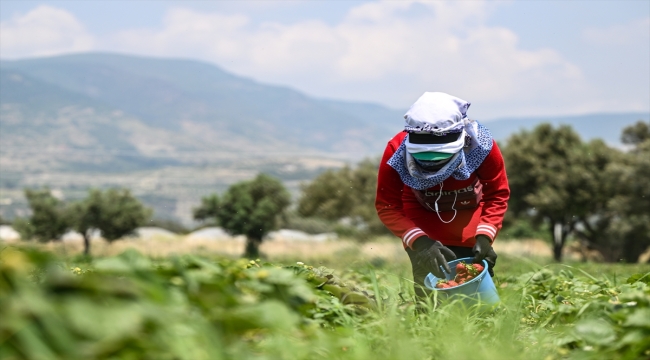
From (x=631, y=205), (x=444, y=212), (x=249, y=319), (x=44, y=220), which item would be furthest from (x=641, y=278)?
(x=44, y=220)

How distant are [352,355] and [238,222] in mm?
75008

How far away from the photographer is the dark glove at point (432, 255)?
479 centimetres

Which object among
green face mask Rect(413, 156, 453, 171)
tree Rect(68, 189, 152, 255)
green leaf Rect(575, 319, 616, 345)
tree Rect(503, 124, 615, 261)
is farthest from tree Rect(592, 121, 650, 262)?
green leaf Rect(575, 319, 616, 345)

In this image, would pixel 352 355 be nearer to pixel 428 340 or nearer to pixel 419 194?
→ pixel 428 340

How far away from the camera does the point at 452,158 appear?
190 inches

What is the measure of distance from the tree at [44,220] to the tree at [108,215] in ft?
3.59

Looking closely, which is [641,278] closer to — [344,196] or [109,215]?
[109,215]

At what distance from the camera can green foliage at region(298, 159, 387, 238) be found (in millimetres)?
74875

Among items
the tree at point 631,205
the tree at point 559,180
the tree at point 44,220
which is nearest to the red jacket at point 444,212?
the tree at point 631,205

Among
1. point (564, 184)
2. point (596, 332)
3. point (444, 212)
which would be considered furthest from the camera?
point (564, 184)

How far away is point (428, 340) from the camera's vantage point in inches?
129

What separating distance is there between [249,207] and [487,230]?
77.1 metres

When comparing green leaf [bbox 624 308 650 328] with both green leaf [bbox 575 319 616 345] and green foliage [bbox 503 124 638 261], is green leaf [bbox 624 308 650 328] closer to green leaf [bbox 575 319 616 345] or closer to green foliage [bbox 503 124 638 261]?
green leaf [bbox 575 319 616 345]

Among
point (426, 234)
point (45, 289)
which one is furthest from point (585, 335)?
point (426, 234)
